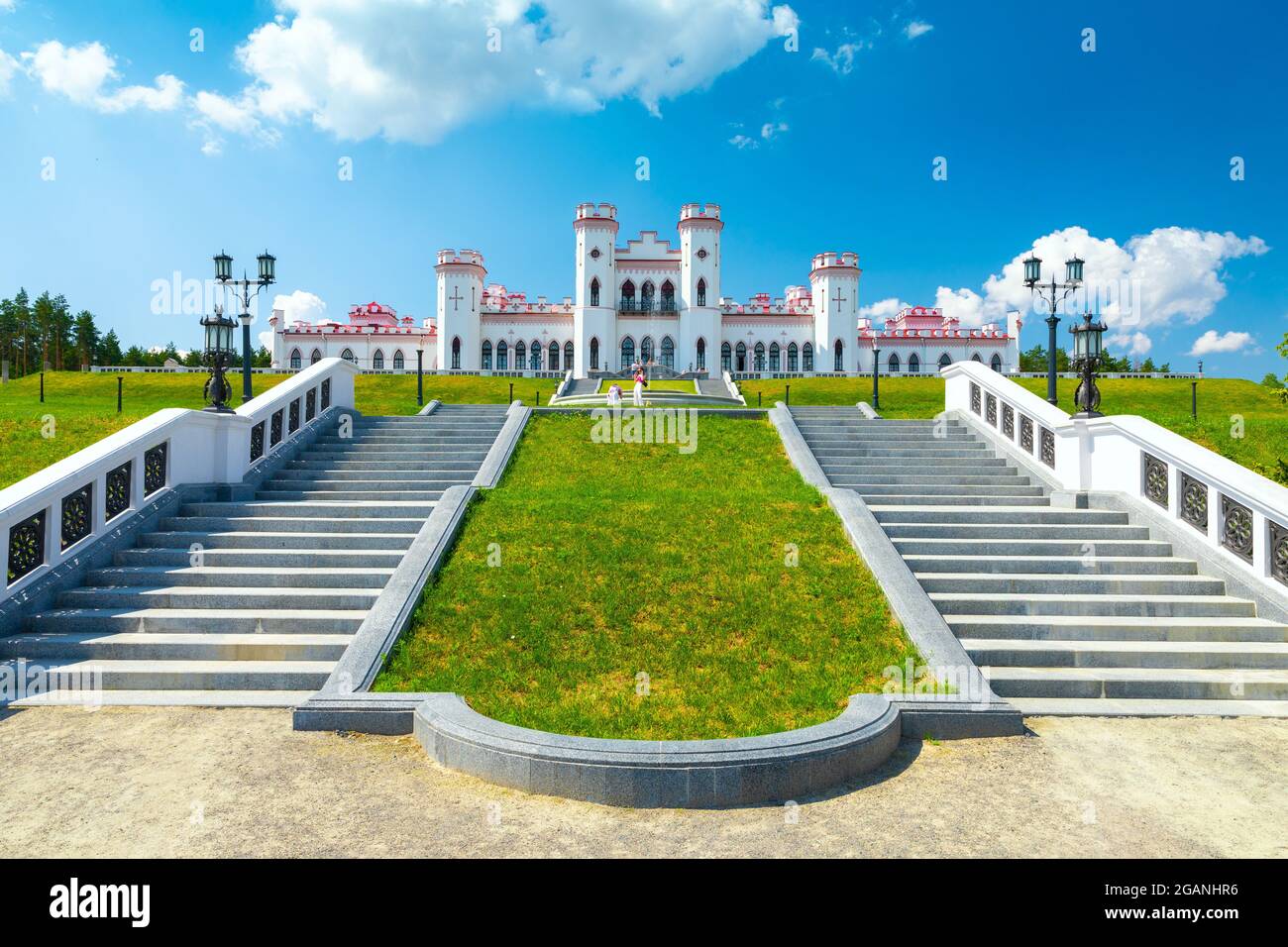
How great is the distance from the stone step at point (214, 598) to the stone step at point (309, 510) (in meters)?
2.27

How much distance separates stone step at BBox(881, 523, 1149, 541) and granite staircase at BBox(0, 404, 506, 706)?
6736 mm

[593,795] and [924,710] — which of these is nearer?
[593,795]

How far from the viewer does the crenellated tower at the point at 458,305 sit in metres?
64.5

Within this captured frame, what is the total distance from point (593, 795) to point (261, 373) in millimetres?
42139

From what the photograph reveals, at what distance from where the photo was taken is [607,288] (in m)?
64.8

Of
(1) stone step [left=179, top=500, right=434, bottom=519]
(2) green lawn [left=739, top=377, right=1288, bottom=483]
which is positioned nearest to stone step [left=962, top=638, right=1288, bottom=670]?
(1) stone step [left=179, top=500, right=434, bottom=519]

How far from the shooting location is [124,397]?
103 ft

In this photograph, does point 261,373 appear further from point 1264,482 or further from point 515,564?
point 1264,482

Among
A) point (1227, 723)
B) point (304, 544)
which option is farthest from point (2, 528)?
point (1227, 723)

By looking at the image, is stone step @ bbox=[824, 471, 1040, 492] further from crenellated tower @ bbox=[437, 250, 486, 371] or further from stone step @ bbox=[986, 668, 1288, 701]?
crenellated tower @ bbox=[437, 250, 486, 371]

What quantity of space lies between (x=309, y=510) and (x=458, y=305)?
57966 millimetres

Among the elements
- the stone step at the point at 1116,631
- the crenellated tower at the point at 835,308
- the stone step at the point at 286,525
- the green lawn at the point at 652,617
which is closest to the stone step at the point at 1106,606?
the stone step at the point at 1116,631

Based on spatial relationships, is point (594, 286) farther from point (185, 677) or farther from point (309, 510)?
point (185, 677)

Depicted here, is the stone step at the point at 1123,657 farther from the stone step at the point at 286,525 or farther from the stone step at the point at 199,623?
the stone step at the point at 286,525
